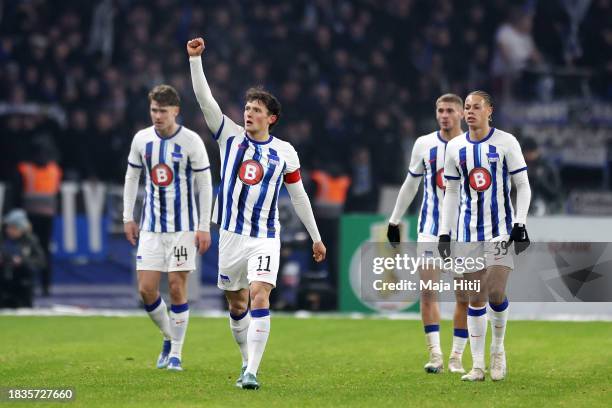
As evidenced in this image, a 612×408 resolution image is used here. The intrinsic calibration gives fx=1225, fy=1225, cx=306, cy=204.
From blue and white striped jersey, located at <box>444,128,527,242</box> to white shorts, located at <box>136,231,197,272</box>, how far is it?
2514 mm

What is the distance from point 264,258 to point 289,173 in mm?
716

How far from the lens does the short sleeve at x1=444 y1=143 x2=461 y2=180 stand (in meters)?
9.80

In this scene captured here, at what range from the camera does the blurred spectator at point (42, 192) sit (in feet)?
58.3

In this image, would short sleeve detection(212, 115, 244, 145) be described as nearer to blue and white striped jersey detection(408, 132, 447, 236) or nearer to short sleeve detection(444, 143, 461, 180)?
short sleeve detection(444, 143, 461, 180)

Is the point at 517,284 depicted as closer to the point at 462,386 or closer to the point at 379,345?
the point at 379,345

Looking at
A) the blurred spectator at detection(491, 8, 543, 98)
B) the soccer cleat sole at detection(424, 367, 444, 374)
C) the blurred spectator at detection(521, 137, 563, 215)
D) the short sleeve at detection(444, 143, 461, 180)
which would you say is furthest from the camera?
the blurred spectator at detection(491, 8, 543, 98)

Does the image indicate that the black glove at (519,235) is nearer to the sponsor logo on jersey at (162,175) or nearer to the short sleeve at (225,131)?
the short sleeve at (225,131)

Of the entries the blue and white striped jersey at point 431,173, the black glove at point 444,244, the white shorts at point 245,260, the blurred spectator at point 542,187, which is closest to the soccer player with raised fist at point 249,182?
the white shorts at point 245,260

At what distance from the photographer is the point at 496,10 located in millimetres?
22359

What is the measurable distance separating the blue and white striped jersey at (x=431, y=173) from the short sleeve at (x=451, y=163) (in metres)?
0.83

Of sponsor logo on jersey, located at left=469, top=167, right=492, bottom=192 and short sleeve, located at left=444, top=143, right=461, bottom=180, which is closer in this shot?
sponsor logo on jersey, located at left=469, top=167, right=492, bottom=192

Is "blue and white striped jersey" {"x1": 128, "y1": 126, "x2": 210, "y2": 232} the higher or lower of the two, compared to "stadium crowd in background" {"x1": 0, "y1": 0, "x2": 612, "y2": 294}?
lower

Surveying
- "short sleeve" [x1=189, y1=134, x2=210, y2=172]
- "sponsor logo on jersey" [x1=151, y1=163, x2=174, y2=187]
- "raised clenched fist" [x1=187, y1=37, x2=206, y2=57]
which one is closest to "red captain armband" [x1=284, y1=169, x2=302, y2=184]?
"raised clenched fist" [x1=187, y1=37, x2=206, y2=57]

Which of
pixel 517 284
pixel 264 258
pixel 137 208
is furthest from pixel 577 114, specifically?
pixel 264 258
